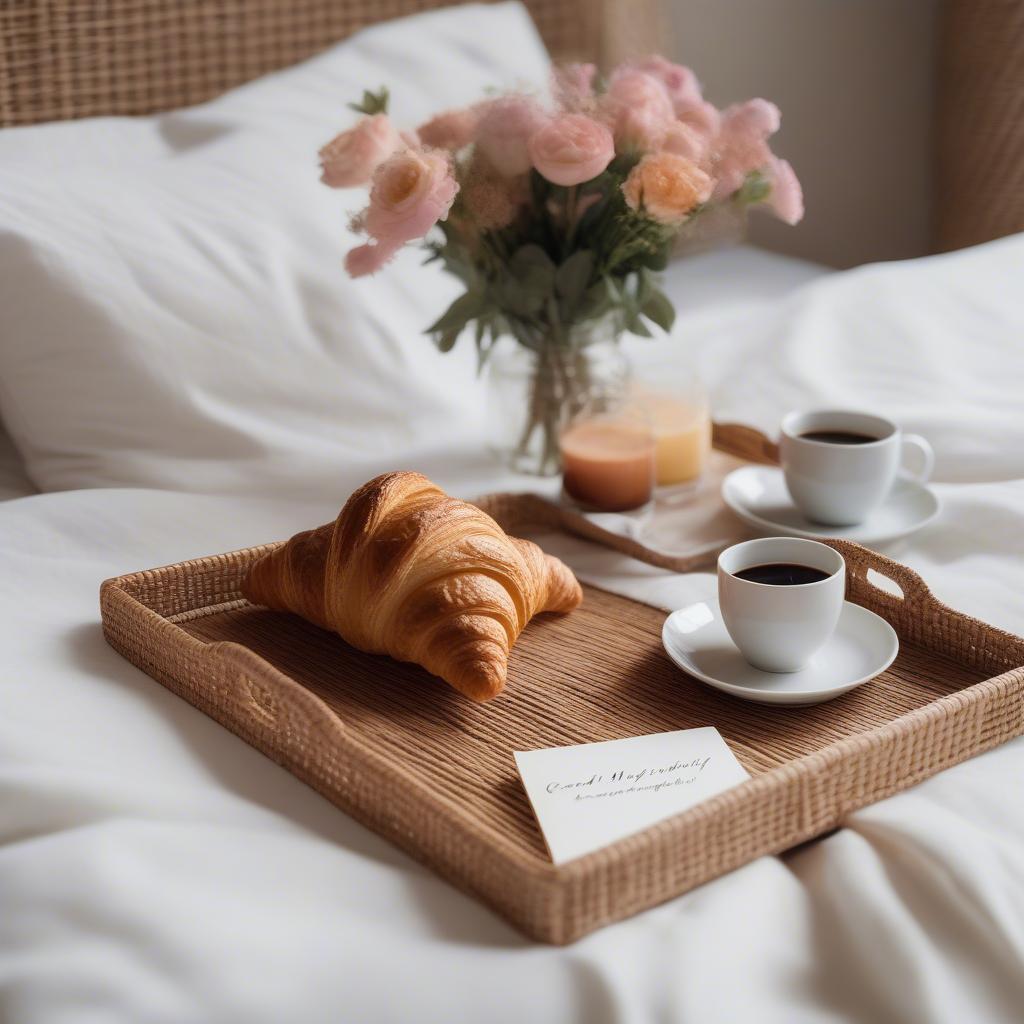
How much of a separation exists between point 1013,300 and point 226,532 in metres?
0.99

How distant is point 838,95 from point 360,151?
161 cm

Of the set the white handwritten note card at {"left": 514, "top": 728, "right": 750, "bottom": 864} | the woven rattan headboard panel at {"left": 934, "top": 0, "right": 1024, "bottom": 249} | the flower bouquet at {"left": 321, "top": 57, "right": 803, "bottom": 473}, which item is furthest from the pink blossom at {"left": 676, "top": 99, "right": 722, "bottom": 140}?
the woven rattan headboard panel at {"left": 934, "top": 0, "right": 1024, "bottom": 249}

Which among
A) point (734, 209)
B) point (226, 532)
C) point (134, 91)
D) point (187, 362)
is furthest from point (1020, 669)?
point (134, 91)

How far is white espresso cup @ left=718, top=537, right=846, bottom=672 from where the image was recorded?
2.79ft

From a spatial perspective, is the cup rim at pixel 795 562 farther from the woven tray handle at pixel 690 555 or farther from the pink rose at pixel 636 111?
the pink rose at pixel 636 111

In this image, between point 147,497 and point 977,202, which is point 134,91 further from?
point 977,202

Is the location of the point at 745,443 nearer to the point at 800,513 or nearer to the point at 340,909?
the point at 800,513

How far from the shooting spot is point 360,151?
44.2 inches

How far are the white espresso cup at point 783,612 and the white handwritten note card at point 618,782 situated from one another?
0.08 meters

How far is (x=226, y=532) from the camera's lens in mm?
1169

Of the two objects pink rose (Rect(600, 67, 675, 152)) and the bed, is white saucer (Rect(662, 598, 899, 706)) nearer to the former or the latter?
the bed

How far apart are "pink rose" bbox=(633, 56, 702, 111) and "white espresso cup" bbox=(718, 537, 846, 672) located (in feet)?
1.66

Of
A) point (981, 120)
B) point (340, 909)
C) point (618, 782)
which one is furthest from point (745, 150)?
point (981, 120)

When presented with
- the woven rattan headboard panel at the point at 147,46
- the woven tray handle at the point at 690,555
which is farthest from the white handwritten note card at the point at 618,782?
the woven rattan headboard panel at the point at 147,46
